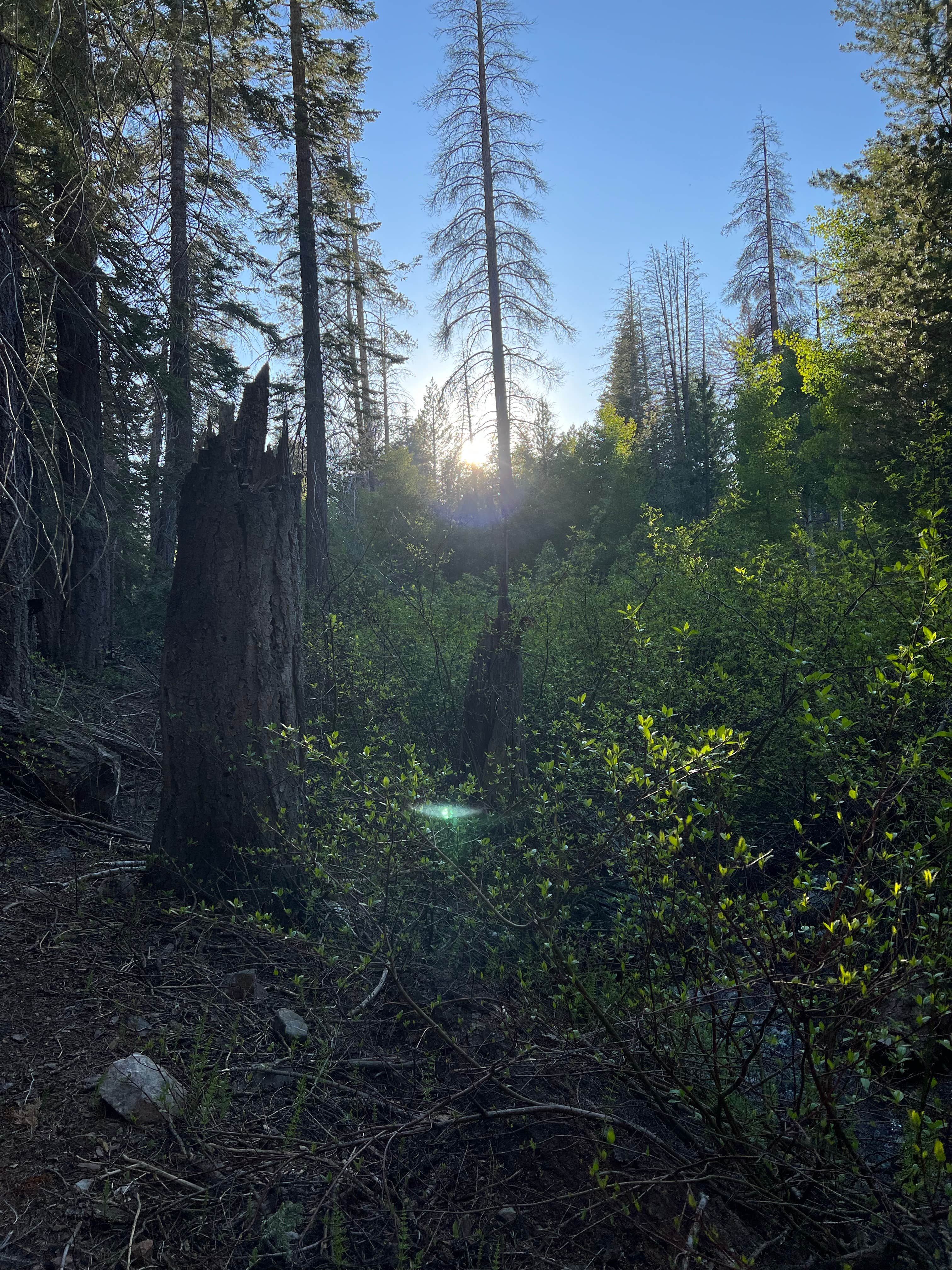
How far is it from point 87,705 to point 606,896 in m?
5.13

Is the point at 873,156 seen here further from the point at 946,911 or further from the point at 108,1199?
the point at 108,1199

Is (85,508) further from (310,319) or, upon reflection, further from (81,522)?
(310,319)

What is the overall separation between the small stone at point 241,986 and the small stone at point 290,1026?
0.24m

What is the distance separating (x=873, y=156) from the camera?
1314cm

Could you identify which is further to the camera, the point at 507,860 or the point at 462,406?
the point at 462,406

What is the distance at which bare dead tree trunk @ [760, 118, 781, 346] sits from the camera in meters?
29.2

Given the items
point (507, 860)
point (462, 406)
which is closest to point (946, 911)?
point (507, 860)

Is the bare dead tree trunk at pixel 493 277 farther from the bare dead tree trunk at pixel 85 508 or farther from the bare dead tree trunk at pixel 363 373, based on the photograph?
the bare dead tree trunk at pixel 85 508

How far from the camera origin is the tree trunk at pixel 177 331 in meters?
2.79

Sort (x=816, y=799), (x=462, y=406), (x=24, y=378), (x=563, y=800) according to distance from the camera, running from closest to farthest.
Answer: (x=816, y=799) → (x=24, y=378) → (x=563, y=800) → (x=462, y=406)

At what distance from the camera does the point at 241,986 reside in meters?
3.16

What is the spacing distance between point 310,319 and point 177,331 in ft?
22.8

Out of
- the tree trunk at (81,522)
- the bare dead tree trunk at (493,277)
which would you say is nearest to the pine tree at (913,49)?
the bare dead tree trunk at (493,277)

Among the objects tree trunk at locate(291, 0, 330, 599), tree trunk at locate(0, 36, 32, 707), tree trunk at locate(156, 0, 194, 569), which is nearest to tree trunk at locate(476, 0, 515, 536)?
tree trunk at locate(291, 0, 330, 599)
